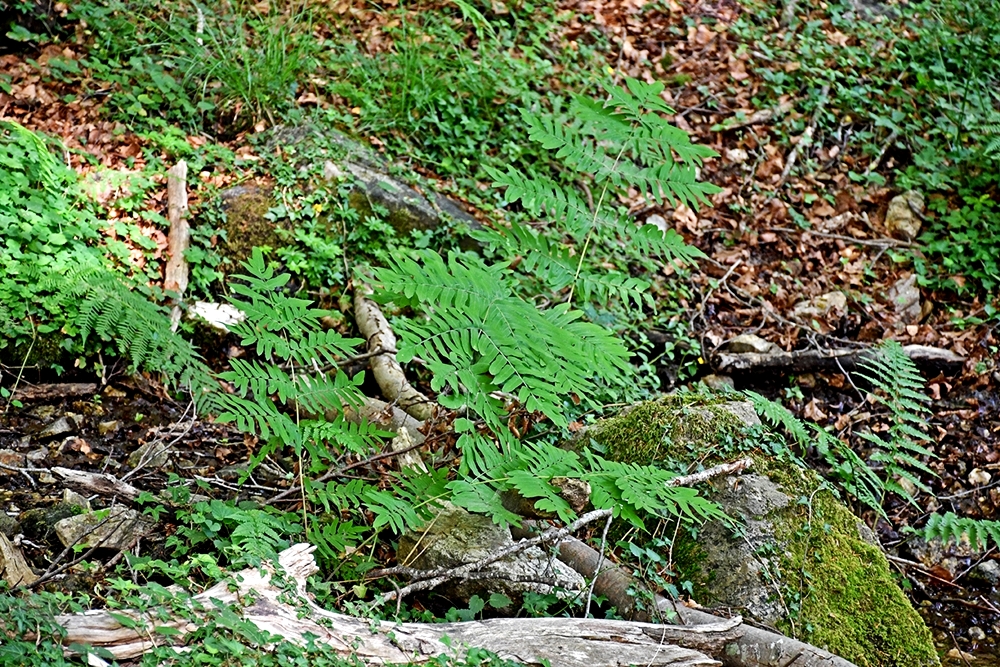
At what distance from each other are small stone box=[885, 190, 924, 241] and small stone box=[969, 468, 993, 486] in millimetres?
2452

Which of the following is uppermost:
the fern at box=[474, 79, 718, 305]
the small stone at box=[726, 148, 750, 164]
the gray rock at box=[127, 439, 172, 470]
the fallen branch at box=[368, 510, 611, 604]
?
the fern at box=[474, 79, 718, 305]

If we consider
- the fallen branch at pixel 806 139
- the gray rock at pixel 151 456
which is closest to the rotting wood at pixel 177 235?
the gray rock at pixel 151 456

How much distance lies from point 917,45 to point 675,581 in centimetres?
710

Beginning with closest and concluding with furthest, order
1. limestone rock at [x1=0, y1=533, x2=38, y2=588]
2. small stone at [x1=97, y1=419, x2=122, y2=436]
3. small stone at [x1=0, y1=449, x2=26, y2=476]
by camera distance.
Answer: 1. limestone rock at [x1=0, y1=533, x2=38, y2=588]
2. small stone at [x1=0, y1=449, x2=26, y2=476]
3. small stone at [x1=97, y1=419, x2=122, y2=436]

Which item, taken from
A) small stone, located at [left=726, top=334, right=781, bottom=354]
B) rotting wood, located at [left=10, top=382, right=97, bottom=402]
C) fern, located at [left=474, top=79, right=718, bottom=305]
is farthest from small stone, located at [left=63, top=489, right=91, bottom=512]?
small stone, located at [left=726, top=334, right=781, bottom=354]

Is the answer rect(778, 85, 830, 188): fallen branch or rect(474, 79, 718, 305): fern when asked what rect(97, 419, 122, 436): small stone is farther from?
rect(778, 85, 830, 188): fallen branch

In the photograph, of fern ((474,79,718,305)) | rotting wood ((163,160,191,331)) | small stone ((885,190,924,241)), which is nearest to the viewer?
fern ((474,79,718,305))

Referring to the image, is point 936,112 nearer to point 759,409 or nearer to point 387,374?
point 759,409

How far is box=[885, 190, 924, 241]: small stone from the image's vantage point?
23.4 ft

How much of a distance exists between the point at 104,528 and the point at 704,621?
2530 mm

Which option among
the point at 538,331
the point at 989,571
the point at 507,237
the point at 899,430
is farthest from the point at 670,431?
the point at 989,571

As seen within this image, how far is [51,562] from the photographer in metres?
3.39

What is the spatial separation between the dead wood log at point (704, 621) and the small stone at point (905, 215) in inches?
189

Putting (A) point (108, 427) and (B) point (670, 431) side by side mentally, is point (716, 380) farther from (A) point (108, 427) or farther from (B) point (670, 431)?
(A) point (108, 427)
